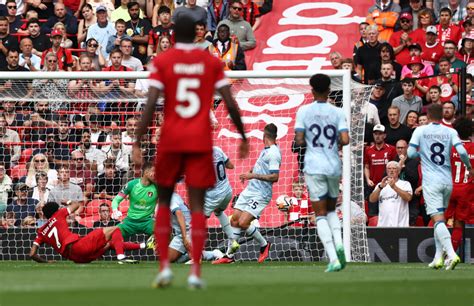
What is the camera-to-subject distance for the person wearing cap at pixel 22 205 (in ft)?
64.5

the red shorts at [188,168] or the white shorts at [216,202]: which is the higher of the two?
the red shorts at [188,168]

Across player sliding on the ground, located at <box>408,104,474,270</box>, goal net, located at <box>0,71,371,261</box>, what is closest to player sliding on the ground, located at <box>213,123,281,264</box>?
goal net, located at <box>0,71,371,261</box>

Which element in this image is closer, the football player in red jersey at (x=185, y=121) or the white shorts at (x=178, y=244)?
the football player in red jersey at (x=185, y=121)

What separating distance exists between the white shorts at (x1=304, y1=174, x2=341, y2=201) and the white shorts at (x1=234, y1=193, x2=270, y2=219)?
4454 millimetres

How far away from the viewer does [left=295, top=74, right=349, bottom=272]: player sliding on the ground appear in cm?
1379

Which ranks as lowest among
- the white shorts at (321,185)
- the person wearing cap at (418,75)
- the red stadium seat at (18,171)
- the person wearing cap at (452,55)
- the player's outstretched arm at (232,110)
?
the white shorts at (321,185)

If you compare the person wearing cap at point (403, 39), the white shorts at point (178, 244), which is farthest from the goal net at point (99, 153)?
the person wearing cap at point (403, 39)

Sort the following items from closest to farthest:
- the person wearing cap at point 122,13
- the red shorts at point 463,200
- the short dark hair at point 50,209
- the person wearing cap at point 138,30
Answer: the red shorts at point 463,200 → the short dark hair at point 50,209 → the person wearing cap at point 138,30 → the person wearing cap at point 122,13

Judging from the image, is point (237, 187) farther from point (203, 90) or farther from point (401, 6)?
point (203, 90)

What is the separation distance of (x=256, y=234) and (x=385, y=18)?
28.2 ft

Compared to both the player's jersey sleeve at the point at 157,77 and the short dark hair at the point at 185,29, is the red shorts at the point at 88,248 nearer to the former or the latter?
the player's jersey sleeve at the point at 157,77

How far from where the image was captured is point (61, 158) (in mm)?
20188

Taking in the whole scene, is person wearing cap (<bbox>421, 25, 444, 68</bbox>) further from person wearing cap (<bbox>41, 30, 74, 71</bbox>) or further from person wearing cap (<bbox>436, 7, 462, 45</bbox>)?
person wearing cap (<bbox>41, 30, 74, 71</bbox>)

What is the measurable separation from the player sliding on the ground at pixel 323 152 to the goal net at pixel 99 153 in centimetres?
517
